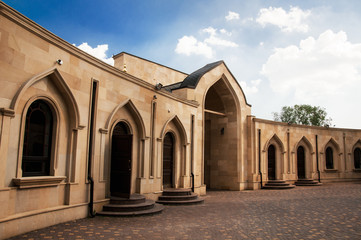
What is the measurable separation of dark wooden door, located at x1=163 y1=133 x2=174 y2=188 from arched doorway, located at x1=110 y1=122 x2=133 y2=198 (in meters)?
3.46

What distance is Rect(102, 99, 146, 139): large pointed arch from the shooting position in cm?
927

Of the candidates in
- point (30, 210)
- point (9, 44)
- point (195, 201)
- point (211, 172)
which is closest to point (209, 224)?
point (195, 201)

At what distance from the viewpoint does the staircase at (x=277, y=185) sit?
1825 centimetres

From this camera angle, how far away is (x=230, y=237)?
6461 mm

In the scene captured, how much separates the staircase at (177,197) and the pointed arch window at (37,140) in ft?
16.6

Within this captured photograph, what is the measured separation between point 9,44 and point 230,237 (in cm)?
652

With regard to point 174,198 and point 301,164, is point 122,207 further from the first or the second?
point 301,164

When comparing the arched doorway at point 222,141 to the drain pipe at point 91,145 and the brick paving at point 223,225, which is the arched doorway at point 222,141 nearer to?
the brick paving at point 223,225

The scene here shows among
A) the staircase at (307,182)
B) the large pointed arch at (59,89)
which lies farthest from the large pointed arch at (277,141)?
the large pointed arch at (59,89)

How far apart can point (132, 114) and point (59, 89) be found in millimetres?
3365

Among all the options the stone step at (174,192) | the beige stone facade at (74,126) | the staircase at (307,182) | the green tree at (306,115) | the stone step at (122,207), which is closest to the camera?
the beige stone facade at (74,126)

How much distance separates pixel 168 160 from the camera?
42.3 feet

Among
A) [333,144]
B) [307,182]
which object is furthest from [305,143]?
[333,144]

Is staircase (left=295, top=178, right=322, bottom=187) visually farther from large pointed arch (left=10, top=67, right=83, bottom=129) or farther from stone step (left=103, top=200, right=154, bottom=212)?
large pointed arch (left=10, top=67, right=83, bottom=129)
